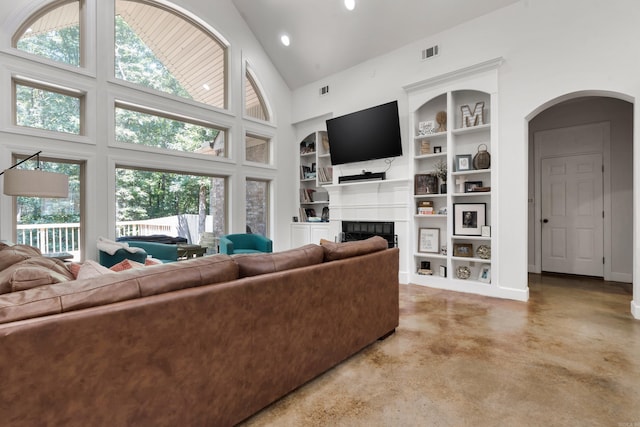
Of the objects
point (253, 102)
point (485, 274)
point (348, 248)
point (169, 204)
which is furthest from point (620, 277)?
point (169, 204)

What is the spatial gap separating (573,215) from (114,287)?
603 centimetres

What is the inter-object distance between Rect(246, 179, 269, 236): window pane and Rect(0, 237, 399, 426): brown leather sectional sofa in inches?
159

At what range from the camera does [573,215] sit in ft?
16.2

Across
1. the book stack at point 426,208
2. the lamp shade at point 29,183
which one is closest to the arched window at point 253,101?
the book stack at point 426,208

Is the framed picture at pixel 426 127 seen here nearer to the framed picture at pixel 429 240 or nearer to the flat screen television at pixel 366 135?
the flat screen television at pixel 366 135

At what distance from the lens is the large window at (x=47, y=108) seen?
3.55m

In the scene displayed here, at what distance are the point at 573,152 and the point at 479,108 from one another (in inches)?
83.2

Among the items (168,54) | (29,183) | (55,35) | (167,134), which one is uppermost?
(168,54)

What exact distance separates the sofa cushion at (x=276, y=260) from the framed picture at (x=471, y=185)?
9.61 feet

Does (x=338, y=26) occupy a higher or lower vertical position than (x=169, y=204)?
higher

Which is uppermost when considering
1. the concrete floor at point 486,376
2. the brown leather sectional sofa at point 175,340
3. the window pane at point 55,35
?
the window pane at point 55,35

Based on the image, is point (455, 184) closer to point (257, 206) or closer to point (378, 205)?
point (378, 205)

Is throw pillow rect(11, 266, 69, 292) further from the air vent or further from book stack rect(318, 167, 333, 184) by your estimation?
book stack rect(318, 167, 333, 184)

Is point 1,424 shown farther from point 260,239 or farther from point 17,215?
point 260,239
